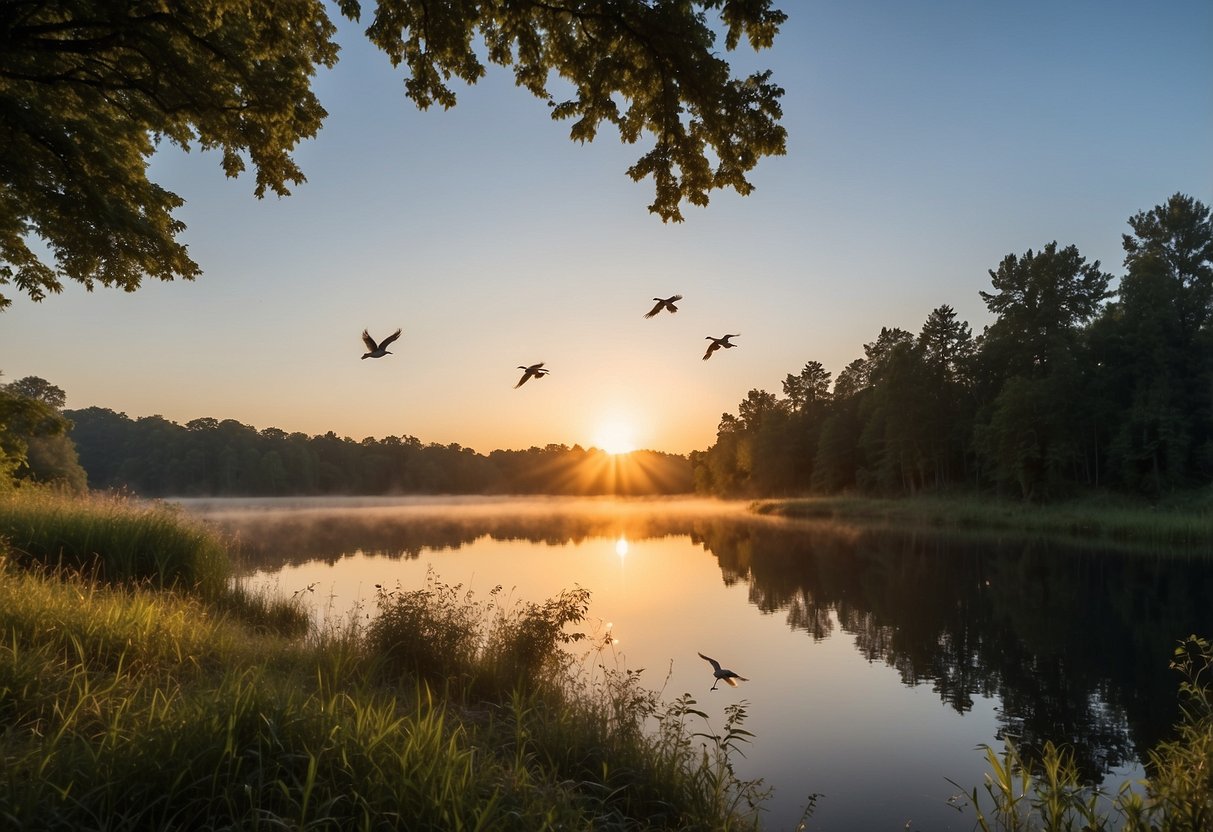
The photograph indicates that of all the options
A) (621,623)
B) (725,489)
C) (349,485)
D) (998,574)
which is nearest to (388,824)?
(621,623)

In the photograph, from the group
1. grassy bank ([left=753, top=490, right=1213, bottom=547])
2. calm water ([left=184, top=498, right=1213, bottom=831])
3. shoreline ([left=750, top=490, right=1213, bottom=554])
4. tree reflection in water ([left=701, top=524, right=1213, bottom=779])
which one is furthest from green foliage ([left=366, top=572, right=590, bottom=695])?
grassy bank ([left=753, top=490, right=1213, bottom=547])

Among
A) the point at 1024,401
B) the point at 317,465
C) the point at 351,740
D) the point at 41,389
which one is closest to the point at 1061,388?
the point at 1024,401

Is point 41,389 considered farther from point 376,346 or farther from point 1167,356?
point 1167,356

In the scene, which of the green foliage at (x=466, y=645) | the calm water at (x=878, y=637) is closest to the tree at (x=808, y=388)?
the calm water at (x=878, y=637)

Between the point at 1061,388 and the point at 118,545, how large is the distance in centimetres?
5549

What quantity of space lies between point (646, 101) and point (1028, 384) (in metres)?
52.3

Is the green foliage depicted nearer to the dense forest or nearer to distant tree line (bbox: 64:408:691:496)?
the dense forest

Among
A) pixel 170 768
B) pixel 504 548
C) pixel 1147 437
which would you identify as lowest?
pixel 504 548

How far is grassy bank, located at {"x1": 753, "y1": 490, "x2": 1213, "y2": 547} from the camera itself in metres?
33.0

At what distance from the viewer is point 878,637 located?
15789mm

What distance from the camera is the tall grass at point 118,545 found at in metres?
12.0

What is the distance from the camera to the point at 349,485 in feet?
463

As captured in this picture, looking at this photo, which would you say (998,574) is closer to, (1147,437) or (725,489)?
(1147,437)

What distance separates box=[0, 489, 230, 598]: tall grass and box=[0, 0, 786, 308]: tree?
542 centimetres
